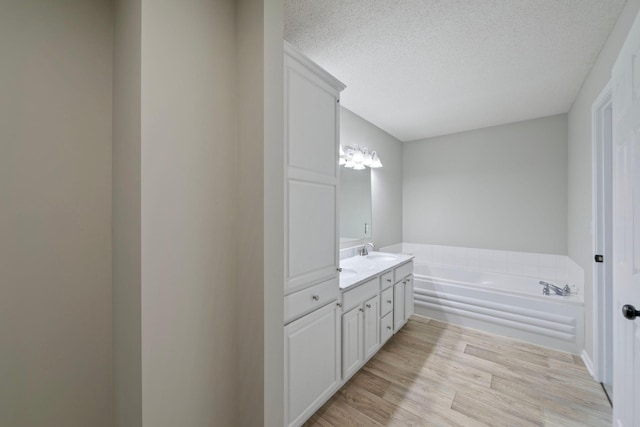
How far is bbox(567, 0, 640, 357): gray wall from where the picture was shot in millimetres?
1699

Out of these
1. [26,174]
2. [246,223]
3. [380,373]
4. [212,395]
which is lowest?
[380,373]

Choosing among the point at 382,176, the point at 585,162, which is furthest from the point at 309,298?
the point at 585,162

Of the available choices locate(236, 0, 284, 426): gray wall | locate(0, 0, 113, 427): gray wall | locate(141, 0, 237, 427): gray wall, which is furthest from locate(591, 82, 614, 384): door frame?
locate(0, 0, 113, 427): gray wall

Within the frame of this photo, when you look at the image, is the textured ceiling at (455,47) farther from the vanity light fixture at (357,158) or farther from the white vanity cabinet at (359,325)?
the white vanity cabinet at (359,325)

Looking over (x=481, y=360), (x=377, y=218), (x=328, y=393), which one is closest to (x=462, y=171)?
(x=377, y=218)

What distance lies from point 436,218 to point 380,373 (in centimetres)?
255

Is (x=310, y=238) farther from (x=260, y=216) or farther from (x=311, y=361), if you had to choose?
(x=311, y=361)

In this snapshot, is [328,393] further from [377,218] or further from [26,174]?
[377,218]

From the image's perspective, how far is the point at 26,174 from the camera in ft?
2.99

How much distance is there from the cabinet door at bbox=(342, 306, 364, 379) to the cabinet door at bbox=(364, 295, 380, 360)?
0.24ft

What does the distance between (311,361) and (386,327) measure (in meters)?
1.12

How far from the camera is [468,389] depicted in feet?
6.30

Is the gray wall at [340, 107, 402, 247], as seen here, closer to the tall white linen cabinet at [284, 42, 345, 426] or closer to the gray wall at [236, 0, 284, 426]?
the tall white linen cabinet at [284, 42, 345, 426]

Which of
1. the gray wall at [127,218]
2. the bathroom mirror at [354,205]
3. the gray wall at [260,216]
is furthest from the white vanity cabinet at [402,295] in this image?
the gray wall at [127,218]
